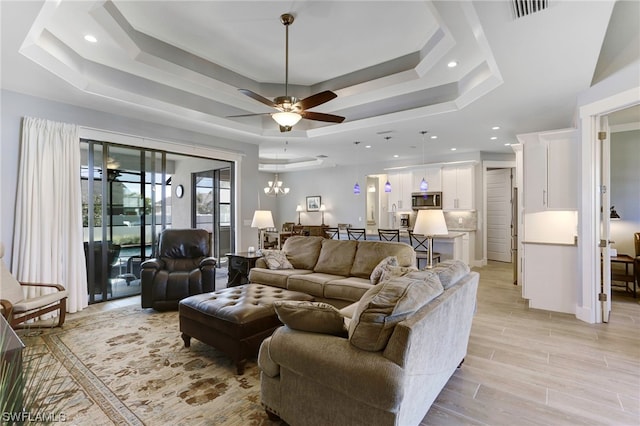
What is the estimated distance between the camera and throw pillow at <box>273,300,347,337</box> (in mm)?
1837

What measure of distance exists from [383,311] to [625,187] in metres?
6.57

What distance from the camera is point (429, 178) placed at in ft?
26.6

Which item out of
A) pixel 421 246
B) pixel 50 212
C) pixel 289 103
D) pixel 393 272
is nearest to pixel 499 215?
pixel 421 246

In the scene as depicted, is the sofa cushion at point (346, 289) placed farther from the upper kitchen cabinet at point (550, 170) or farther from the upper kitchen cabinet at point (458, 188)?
the upper kitchen cabinet at point (458, 188)

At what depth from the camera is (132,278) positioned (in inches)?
205

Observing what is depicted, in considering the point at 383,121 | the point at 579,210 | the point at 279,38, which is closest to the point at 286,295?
the point at 279,38

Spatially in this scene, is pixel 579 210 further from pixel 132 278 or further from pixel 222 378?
pixel 132 278

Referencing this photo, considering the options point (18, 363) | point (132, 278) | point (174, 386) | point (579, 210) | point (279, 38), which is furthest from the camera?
point (132, 278)

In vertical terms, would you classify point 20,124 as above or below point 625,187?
above

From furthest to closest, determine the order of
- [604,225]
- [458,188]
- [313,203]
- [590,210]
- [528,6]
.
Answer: [313,203] < [458,188] < [604,225] < [590,210] < [528,6]

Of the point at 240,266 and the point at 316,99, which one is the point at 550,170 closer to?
the point at 316,99

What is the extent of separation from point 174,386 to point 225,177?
5.24 meters

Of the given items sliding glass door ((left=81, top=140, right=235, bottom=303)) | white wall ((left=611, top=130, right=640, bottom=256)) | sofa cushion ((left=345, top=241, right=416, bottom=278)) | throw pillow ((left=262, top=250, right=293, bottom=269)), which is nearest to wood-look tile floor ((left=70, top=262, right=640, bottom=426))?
sliding glass door ((left=81, top=140, right=235, bottom=303))

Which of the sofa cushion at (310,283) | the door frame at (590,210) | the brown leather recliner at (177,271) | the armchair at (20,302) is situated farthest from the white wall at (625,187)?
the armchair at (20,302)
